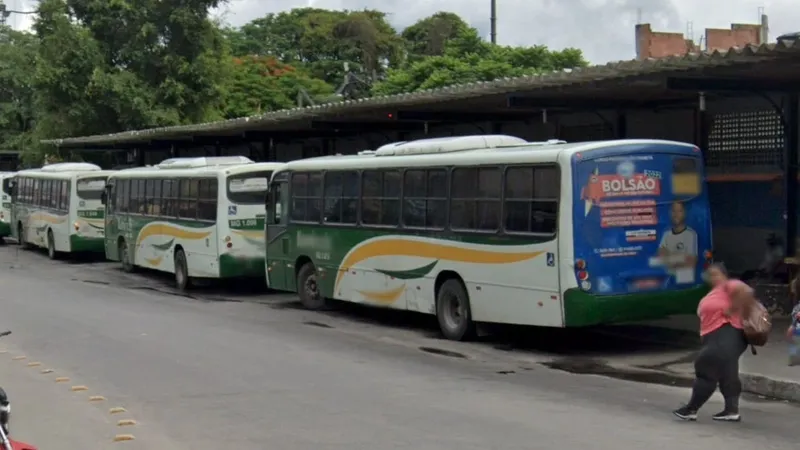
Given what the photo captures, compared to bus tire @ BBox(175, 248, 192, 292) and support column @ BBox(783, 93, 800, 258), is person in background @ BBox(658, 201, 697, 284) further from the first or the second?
bus tire @ BBox(175, 248, 192, 292)

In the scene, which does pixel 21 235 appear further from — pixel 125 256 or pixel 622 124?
pixel 622 124

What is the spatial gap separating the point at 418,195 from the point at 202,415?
7040mm

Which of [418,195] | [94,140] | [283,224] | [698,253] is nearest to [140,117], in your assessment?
[94,140]

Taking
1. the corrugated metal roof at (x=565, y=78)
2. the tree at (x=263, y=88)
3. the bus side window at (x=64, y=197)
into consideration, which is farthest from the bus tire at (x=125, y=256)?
the tree at (x=263, y=88)

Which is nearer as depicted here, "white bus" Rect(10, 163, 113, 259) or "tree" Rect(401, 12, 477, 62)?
"white bus" Rect(10, 163, 113, 259)

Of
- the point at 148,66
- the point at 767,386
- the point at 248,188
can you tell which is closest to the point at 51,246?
the point at 148,66

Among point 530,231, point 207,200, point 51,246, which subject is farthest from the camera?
point 51,246

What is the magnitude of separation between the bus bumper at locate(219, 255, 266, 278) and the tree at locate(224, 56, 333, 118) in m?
36.9

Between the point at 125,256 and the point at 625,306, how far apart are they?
59.4ft

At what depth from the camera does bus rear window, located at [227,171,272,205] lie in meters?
22.0

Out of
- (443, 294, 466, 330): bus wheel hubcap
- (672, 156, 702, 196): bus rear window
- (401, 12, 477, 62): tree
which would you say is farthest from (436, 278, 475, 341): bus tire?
(401, 12, 477, 62): tree

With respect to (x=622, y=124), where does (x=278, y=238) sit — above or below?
below

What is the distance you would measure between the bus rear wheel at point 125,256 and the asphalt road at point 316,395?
10.3m

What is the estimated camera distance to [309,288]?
1955 centimetres
